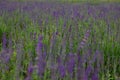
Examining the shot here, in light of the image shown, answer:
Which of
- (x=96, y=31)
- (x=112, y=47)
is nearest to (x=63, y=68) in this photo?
(x=112, y=47)

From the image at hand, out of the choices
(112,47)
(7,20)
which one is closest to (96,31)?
(112,47)

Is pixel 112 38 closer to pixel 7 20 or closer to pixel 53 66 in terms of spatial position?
pixel 53 66

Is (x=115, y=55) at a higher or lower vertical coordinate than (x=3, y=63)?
lower

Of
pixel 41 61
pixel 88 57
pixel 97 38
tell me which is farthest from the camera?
pixel 97 38

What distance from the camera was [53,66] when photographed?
65.6 inches

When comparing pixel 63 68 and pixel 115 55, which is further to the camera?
pixel 115 55

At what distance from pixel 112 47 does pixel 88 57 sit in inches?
25.6

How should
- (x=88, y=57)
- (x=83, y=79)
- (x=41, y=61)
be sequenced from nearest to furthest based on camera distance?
1. (x=83, y=79)
2. (x=41, y=61)
3. (x=88, y=57)

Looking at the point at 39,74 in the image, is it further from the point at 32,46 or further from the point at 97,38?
the point at 97,38

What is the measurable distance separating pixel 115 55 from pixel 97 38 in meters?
0.38

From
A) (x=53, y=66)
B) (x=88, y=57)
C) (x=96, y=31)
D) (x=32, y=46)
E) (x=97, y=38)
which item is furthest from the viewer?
(x=96, y=31)

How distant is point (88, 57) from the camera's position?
233cm

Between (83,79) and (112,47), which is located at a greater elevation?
(83,79)

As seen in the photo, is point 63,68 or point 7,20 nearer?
point 63,68
